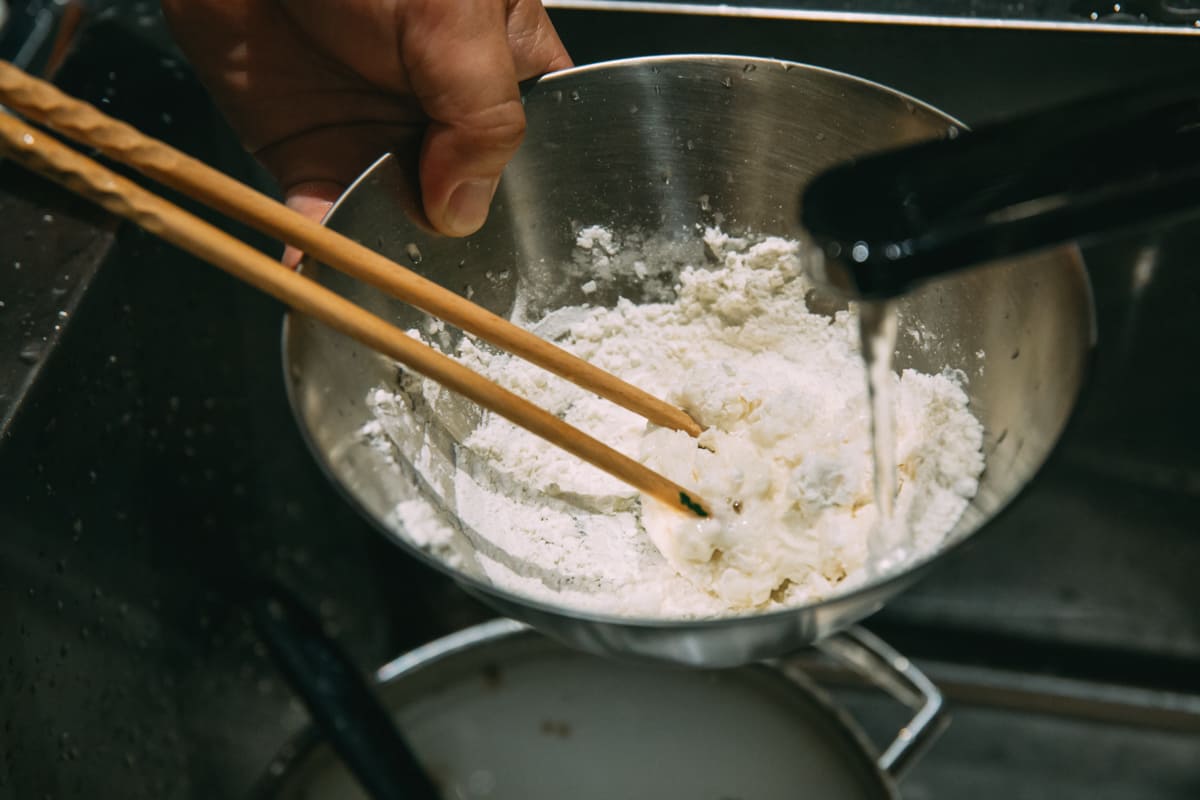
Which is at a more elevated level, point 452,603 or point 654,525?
point 654,525

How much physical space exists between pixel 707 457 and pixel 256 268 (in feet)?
1.03

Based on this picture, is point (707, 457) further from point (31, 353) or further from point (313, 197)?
point (31, 353)

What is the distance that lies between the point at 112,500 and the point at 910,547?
673 mm

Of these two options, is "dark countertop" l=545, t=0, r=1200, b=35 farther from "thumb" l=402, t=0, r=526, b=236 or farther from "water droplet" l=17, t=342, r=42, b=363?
"water droplet" l=17, t=342, r=42, b=363

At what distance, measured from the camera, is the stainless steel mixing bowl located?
520 mm

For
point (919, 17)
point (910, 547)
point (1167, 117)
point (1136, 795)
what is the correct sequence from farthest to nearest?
1. point (1136, 795)
2. point (919, 17)
3. point (910, 547)
4. point (1167, 117)

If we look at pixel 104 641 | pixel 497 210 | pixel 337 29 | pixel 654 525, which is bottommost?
pixel 104 641

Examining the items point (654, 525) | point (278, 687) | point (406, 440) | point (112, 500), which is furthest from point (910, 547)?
point (278, 687)

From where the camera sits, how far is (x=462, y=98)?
0.61 m

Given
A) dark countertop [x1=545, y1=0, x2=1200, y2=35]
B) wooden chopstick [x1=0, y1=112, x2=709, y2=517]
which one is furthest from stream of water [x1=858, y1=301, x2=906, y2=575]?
dark countertop [x1=545, y1=0, x2=1200, y2=35]

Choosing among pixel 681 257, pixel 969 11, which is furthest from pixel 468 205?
pixel 969 11

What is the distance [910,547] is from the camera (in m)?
0.56

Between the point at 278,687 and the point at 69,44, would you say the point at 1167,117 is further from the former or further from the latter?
the point at 278,687

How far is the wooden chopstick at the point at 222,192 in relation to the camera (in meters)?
0.56
